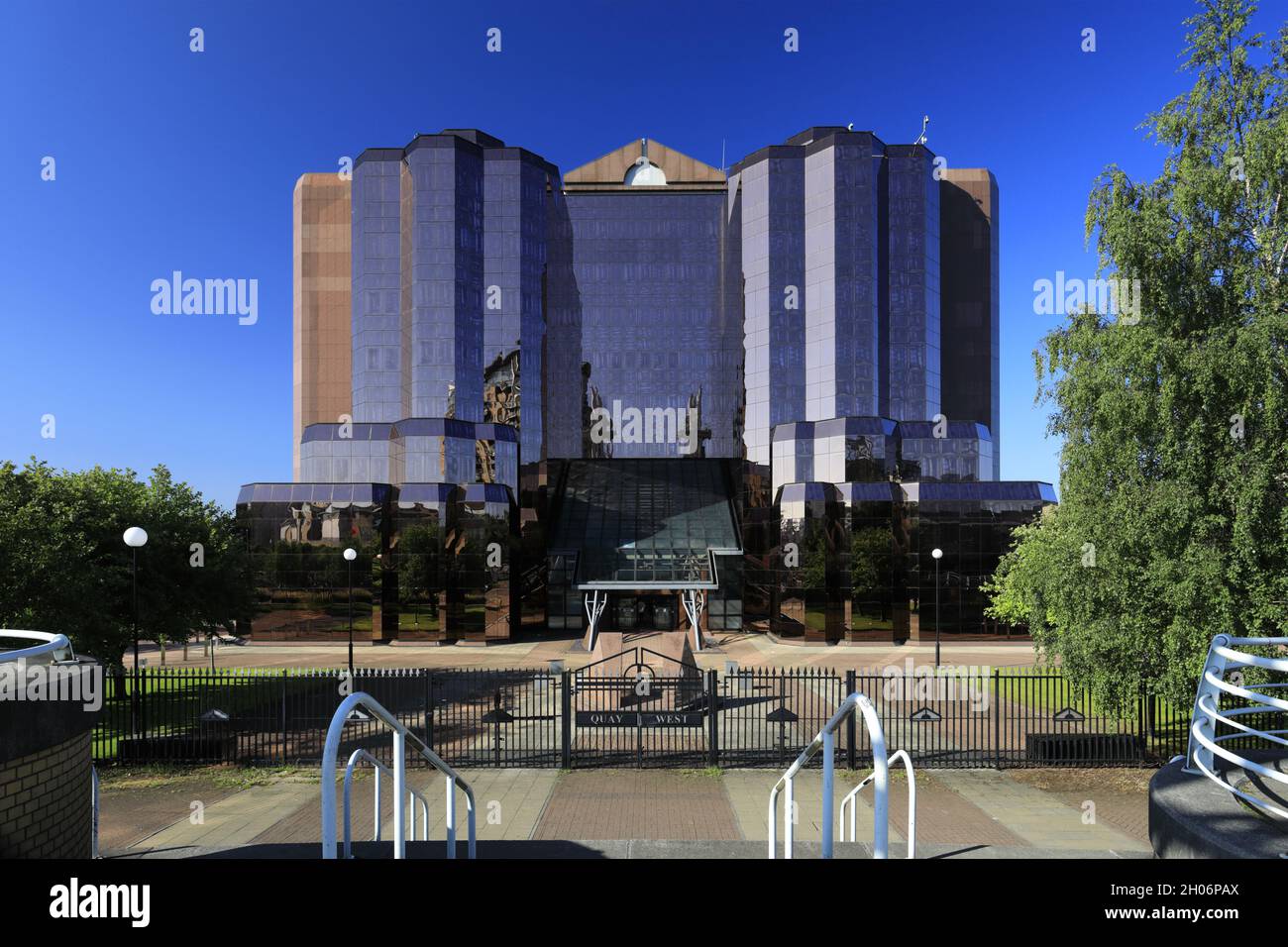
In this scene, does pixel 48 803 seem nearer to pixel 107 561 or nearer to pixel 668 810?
pixel 668 810

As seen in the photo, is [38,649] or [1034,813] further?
[1034,813]

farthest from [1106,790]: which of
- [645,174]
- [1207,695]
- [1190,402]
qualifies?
[645,174]

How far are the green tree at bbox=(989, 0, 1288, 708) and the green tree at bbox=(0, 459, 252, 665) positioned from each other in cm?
2192

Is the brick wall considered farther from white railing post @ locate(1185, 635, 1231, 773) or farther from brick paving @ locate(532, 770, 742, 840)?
white railing post @ locate(1185, 635, 1231, 773)

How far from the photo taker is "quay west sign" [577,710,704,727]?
14.9m

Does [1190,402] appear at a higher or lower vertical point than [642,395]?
lower

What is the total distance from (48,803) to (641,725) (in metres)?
10.2

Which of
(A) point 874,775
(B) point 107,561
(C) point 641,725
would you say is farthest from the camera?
(B) point 107,561

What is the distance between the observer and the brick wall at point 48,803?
18.6ft

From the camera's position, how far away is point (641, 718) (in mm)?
14695
